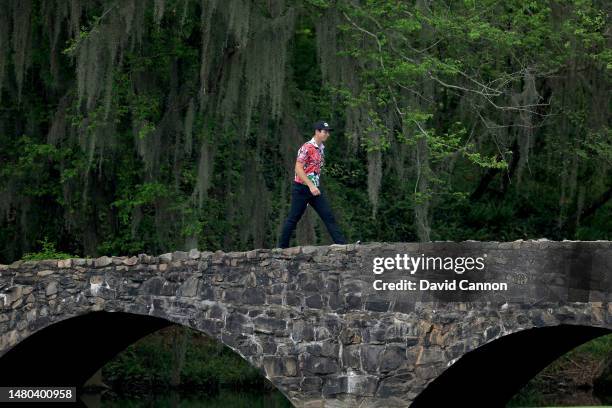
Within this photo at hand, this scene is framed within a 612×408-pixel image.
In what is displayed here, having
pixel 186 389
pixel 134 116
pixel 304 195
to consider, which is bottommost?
pixel 186 389

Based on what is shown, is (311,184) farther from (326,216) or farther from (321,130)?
(321,130)

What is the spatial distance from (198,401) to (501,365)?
6.77m

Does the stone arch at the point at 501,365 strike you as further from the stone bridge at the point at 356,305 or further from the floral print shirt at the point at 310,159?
the floral print shirt at the point at 310,159

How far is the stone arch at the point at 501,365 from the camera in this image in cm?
1600

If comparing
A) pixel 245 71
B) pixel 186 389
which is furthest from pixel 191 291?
pixel 186 389

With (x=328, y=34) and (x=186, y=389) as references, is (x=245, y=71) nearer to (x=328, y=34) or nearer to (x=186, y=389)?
(x=328, y=34)

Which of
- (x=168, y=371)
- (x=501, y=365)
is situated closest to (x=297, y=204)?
(x=501, y=365)

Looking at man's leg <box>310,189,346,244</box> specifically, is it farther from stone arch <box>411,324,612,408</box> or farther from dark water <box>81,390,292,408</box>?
dark water <box>81,390,292,408</box>

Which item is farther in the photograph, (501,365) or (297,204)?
(501,365)

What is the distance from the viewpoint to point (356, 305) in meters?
15.5

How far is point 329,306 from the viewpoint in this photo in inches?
615

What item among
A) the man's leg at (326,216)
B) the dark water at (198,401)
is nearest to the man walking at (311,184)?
the man's leg at (326,216)

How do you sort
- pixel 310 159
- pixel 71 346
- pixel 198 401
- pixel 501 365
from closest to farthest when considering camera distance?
pixel 310 159
pixel 501 365
pixel 71 346
pixel 198 401

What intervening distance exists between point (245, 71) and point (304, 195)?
4849mm
